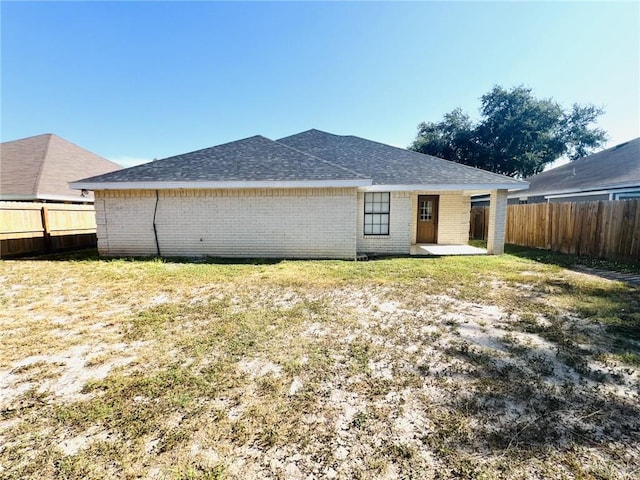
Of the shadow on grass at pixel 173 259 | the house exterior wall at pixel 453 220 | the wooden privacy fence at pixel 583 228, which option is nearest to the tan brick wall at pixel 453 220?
the house exterior wall at pixel 453 220

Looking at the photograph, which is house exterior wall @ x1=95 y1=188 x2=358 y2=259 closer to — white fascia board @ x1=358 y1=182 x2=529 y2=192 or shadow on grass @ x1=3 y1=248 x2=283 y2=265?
shadow on grass @ x1=3 y1=248 x2=283 y2=265

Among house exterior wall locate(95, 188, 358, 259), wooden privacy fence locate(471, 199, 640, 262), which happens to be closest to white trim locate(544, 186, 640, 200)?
wooden privacy fence locate(471, 199, 640, 262)

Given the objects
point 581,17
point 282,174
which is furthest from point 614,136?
point 282,174

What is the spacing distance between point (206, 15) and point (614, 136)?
37.9m

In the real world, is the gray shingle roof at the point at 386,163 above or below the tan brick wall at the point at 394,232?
above

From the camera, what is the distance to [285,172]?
939 centimetres

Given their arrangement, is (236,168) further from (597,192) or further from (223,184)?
(597,192)

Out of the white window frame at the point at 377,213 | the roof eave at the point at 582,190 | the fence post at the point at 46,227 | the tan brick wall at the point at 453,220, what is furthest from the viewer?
the tan brick wall at the point at 453,220

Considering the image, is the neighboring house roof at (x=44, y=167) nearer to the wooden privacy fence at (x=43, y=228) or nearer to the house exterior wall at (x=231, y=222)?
the wooden privacy fence at (x=43, y=228)

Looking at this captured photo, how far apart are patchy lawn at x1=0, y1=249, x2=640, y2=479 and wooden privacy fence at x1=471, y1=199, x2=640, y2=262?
4416 mm

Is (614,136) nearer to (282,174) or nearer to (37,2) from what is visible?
(282,174)

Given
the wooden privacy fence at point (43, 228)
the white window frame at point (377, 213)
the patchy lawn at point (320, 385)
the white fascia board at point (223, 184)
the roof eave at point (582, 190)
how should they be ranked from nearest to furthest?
1. the patchy lawn at point (320, 385)
2. the white fascia board at point (223, 184)
3. the wooden privacy fence at point (43, 228)
4. the white window frame at point (377, 213)
5. the roof eave at point (582, 190)

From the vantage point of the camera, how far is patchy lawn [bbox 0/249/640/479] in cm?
186

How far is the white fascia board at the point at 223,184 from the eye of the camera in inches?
349
